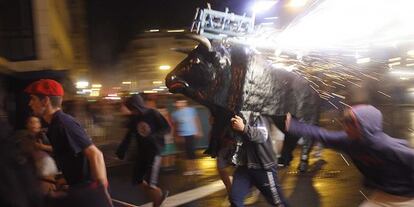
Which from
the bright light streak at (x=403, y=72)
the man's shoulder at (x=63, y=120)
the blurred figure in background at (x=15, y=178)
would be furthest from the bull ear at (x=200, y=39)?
the bright light streak at (x=403, y=72)

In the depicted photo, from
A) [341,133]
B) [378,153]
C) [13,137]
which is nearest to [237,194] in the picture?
[341,133]

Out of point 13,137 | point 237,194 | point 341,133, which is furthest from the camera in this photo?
point 237,194

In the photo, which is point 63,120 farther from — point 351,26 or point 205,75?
point 351,26

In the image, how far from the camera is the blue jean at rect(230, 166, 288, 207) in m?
5.38

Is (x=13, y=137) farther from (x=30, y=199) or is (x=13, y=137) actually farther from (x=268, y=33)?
(x=268, y=33)

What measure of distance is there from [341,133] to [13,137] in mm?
3117

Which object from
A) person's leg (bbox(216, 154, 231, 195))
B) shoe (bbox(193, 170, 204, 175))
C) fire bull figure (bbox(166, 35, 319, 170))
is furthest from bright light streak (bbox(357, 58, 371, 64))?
shoe (bbox(193, 170, 204, 175))

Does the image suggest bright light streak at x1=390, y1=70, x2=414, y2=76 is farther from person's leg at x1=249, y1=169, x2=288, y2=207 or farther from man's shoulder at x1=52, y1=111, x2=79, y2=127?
man's shoulder at x1=52, y1=111, x2=79, y2=127

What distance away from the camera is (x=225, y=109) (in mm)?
5555

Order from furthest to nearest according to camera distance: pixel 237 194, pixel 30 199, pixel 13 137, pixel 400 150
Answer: pixel 237 194 < pixel 400 150 < pixel 13 137 < pixel 30 199

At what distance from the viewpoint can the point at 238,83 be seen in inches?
207

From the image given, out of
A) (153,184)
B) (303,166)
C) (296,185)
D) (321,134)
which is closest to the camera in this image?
(321,134)

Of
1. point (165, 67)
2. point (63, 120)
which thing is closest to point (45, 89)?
point (63, 120)

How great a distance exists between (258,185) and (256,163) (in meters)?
0.27
